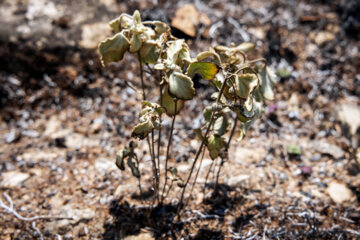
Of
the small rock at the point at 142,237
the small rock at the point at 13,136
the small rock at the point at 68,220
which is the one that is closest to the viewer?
the small rock at the point at 142,237

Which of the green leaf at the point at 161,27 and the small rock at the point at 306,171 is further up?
the small rock at the point at 306,171

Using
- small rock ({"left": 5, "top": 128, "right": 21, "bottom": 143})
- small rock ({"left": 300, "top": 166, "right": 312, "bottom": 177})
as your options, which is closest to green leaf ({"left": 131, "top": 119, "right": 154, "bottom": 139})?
small rock ({"left": 300, "top": 166, "right": 312, "bottom": 177})

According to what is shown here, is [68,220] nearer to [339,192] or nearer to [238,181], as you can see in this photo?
[238,181]

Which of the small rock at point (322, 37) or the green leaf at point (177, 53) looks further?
the small rock at point (322, 37)

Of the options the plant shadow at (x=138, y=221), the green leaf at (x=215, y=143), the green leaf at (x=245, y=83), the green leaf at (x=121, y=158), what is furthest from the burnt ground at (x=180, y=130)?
the green leaf at (x=245, y=83)

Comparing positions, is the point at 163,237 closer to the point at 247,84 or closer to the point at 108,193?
the point at 108,193

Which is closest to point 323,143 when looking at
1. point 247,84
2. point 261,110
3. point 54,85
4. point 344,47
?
point 344,47

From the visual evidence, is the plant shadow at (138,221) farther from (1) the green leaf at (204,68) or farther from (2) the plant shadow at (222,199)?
(1) the green leaf at (204,68)
